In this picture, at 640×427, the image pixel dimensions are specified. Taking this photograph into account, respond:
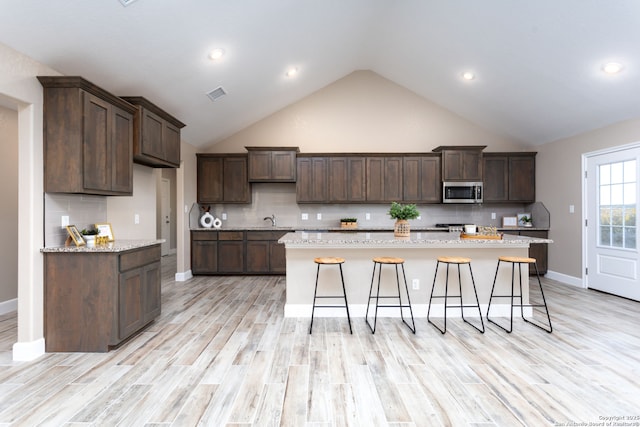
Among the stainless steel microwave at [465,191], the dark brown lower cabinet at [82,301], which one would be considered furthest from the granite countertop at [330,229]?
the dark brown lower cabinet at [82,301]

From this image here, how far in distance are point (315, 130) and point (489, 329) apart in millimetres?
4622

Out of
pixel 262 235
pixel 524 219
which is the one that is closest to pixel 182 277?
pixel 262 235

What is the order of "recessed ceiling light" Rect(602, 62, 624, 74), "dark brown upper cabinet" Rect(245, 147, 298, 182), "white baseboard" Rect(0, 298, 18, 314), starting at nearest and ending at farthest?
"recessed ceiling light" Rect(602, 62, 624, 74), "white baseboard" Rect(0, 298, 18, 314), "dark brown upper cabinet" Rect(245, 147, 298, 182)

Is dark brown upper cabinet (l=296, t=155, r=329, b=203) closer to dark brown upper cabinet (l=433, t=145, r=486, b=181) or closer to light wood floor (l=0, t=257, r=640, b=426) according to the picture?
dark brown upper cabinet (l=433, t=145, r=486, b=181)

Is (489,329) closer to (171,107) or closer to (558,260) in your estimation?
(558,260)

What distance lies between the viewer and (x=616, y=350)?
8.89 ft

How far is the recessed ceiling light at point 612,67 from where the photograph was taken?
3.50 meters

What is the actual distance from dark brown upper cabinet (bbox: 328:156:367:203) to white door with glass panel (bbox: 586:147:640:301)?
3.55m

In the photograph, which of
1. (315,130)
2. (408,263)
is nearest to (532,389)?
(408,263)

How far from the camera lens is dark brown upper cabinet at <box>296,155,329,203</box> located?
591 centimetres

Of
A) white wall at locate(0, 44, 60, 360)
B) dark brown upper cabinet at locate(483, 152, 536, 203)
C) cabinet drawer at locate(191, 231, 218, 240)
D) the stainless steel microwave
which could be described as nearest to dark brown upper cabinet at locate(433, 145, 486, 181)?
the stainless steel microwave

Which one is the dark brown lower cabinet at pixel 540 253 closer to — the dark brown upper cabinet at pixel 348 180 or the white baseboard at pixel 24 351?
the dark brown upper cabinet at pixel 348 180

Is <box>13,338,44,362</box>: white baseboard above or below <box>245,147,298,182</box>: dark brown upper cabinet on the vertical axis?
below

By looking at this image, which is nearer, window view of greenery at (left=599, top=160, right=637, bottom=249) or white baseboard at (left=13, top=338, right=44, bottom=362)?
white baseboard at (left=13, top=338, right=44, bottom=362)
